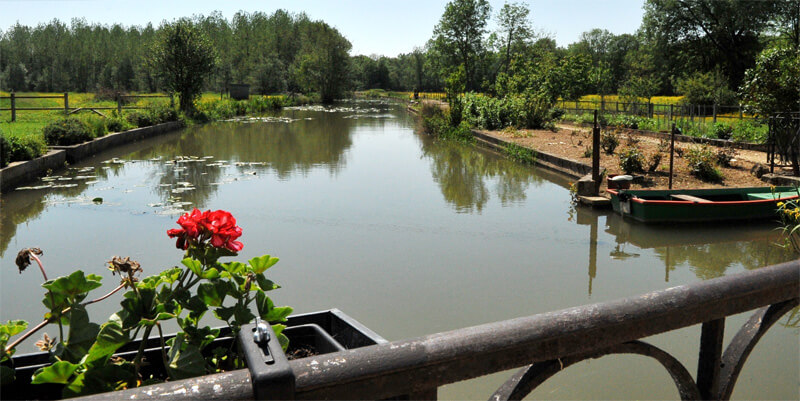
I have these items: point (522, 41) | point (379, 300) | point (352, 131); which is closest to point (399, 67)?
point (522, 41)

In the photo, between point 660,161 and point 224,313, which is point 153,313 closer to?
point 224,313

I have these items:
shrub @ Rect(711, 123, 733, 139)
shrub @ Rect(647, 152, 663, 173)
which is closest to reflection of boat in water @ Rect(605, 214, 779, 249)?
shrub @ Rect(647, 152, 663, 173)

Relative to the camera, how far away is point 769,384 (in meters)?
4.25

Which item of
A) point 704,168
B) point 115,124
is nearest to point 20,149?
point 115,124

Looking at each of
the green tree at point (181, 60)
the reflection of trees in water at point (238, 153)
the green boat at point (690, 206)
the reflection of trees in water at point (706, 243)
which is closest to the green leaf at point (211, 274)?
the reflection of trees in water at point (706, 243)

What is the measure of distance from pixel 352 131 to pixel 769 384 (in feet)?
72.8

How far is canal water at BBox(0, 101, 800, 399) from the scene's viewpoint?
4.95m

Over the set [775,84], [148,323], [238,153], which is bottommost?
[238,153]

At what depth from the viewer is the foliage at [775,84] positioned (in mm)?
11688

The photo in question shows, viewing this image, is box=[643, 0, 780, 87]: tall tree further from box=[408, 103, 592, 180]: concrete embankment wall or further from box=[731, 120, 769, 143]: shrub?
box=[408, 103, 592, 180]: concrete embankment wall

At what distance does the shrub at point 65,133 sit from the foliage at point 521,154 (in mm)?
11147

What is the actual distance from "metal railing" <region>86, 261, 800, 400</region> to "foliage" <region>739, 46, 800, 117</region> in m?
12.1

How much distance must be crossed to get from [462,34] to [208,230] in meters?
61.7

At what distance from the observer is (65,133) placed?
14969 mm
